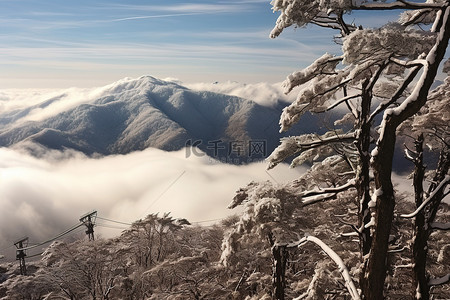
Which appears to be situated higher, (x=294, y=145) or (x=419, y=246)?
(x=294, y=145)

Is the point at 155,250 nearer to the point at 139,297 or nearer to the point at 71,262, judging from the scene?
the point at 139,297

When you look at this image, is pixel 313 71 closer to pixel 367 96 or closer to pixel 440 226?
pixel 367 96

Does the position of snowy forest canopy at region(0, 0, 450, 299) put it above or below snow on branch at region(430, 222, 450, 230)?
above

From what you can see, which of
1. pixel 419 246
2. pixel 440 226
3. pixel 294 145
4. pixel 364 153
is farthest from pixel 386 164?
pixel 419 246

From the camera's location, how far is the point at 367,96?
4895mm

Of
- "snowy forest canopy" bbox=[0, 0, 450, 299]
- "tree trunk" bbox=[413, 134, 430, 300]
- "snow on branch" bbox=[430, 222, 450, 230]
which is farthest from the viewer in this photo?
"tree trunk" bbox=[413, 134, 430, 300]

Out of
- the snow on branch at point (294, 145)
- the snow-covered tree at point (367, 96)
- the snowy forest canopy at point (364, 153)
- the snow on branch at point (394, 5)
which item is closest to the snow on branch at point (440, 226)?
the snowy forest canopy at point (364, 153)

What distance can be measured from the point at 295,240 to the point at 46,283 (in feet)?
67.3

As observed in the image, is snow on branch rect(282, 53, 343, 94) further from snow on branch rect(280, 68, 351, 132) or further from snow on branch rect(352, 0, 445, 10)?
snow on branch rect(352, 0, 445, 10)

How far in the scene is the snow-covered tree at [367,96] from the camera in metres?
3.80

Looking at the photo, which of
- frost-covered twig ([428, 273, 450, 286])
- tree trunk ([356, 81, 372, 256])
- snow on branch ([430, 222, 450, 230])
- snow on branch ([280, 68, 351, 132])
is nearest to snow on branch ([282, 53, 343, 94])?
snow on branch ([280, 68, 351, 132])

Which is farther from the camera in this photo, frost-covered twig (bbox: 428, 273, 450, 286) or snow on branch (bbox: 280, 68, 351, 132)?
frost-covered twig (bbox: 428, 273, 450, 286)

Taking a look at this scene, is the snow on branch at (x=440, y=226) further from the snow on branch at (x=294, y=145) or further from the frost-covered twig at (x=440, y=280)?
the snow on branch at (x=294, y=145)

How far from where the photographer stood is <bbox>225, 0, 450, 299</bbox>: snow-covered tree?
3.80 meters
